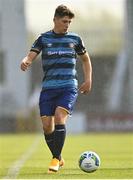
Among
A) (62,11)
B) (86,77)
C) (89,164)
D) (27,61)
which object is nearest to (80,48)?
(86,77)

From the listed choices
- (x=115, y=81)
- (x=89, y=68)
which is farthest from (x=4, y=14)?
(x=89, y=68)

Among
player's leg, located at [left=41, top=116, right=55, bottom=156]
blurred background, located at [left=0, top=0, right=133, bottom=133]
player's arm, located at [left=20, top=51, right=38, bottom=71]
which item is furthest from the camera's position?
blurred background, located at [left=0, top=0, right=133, bottom=133]

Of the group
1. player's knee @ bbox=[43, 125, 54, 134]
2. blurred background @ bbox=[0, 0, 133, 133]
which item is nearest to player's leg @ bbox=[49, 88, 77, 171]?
player's knee @ bbox=[43, 125, 54, 134]

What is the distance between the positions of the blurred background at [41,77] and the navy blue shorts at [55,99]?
2596 cm

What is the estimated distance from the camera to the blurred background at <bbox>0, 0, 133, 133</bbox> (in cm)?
3825

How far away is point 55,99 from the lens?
433 inches

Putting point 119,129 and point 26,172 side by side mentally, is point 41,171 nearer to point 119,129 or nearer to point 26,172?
point 26,172

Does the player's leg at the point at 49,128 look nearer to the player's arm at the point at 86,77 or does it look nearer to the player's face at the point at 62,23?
the player's arm at the point at 86,77

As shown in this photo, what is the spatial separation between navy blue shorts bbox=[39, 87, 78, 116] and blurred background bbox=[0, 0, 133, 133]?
85.2 ft

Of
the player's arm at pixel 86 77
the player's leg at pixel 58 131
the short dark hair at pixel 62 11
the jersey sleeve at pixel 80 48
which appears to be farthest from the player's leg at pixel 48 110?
the short dark hair at pixel 62 11

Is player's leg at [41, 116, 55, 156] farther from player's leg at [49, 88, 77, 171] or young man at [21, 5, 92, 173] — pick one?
player's leg at [49, 88, 77, 171]

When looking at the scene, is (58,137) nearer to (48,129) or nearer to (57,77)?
(48,129)

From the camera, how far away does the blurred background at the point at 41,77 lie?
125 feet

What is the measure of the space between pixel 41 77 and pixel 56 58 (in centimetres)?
3138
